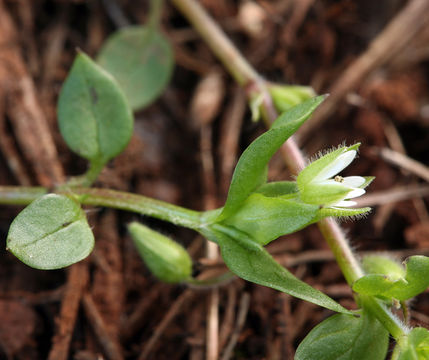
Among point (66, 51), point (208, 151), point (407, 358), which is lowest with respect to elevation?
point (407, 358)

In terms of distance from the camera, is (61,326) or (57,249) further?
(61,326)

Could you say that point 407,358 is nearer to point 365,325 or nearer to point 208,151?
point 365,325

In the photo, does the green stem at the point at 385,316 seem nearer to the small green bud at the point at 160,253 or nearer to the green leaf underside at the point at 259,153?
the green leaf underside at the point at 259,153

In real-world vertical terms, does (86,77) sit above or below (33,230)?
above

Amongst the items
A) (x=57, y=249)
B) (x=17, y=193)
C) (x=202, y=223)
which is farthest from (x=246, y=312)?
(x=17, y=193)

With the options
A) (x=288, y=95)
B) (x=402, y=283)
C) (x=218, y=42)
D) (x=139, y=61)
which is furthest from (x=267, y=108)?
(x=402, y=283)

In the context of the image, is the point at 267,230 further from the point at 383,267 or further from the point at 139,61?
the point at 139,61
